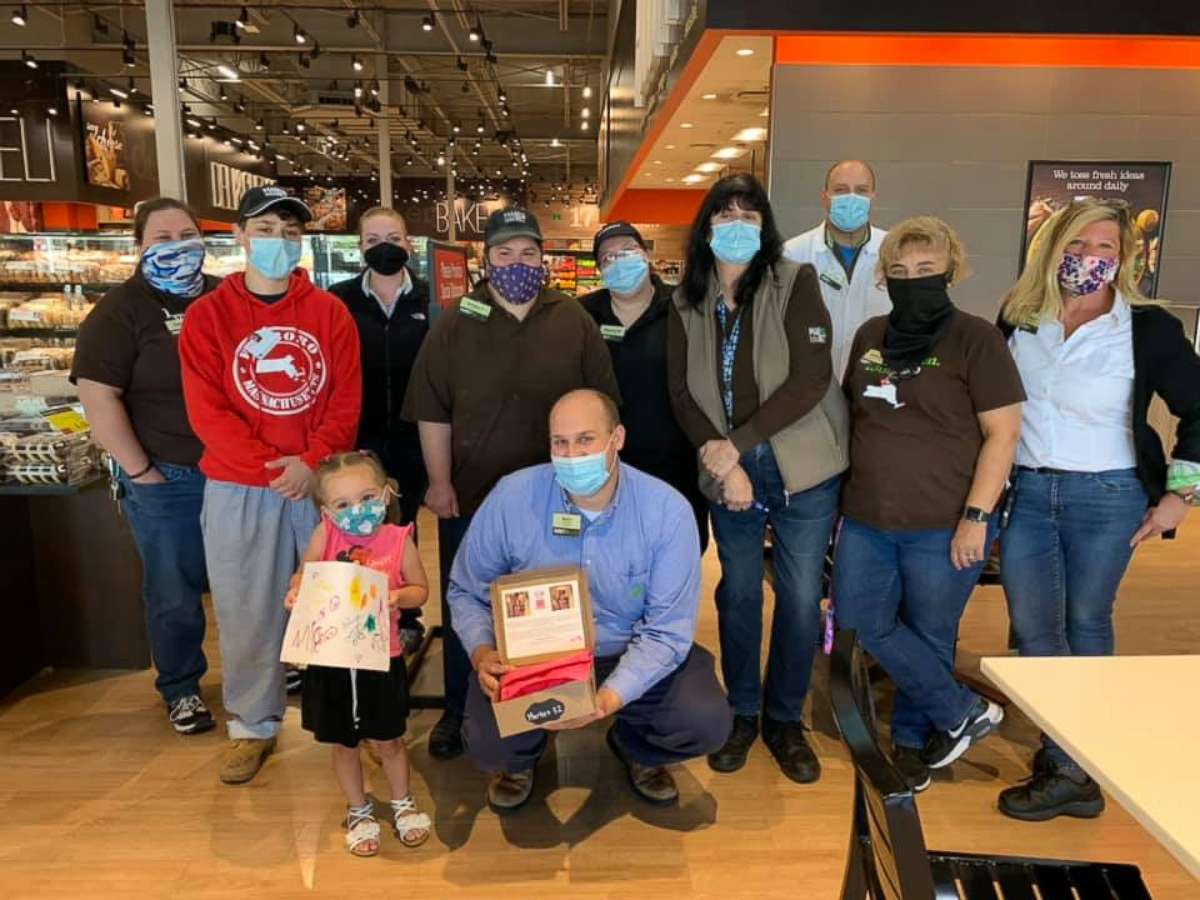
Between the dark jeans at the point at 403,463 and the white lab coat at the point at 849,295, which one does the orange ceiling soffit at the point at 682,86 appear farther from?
the dark jeans at the point at 403,463

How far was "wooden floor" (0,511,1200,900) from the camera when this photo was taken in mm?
2387

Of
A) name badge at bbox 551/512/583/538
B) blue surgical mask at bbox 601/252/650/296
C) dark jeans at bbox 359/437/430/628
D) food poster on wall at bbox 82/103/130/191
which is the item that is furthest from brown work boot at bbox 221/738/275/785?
food poster on wall at bbox 82/103/130/191

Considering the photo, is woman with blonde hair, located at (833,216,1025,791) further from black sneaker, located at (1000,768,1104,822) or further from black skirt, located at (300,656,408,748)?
black skirt, located at (300,656,408,748)

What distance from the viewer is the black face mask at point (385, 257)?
3.36 metres

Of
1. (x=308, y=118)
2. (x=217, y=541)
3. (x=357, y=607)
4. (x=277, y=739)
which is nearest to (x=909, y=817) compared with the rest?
(x=357, y=607)

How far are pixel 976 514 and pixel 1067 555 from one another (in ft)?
0.99

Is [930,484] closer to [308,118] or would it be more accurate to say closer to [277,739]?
[277,739]

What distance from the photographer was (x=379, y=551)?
2506 mm

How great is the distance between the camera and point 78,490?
3.45 meters

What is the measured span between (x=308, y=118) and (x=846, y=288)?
1706 centimetres

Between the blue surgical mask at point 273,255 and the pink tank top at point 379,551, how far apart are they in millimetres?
817

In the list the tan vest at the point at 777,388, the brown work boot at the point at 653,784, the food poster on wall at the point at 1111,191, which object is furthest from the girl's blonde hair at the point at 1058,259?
the food poster on wall at the point at 1111,191

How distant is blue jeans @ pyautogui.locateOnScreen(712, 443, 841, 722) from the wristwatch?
0.41 m

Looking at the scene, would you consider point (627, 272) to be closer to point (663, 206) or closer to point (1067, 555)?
point (1067, 555)
